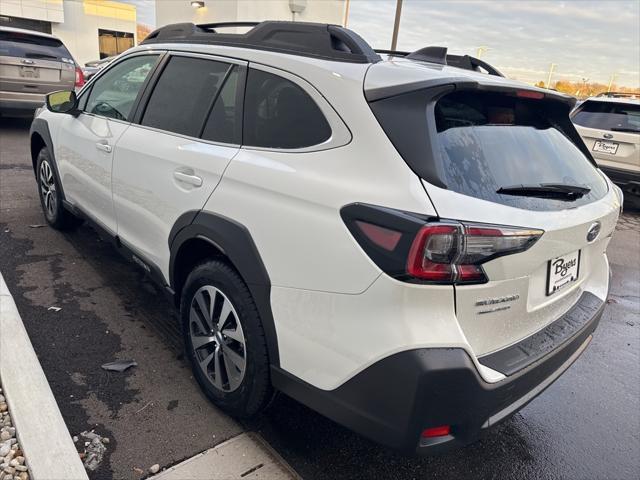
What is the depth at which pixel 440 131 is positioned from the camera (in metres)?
1.84

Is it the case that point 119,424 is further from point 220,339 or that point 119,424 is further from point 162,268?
point 162,268

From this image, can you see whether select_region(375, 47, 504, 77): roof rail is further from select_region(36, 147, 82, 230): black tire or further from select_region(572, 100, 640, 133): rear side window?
select_region(572, 100, 640, 133): rear side window

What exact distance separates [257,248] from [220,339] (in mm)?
624

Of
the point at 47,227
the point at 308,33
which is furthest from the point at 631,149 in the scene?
the point at 47,227

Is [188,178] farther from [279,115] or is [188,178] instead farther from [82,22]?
[82,22]

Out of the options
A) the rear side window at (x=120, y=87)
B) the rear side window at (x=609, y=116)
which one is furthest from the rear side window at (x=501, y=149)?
the rear side window at (x=609, y=116)

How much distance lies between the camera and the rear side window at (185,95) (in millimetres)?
2629

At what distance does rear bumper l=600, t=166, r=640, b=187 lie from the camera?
7.46 meters

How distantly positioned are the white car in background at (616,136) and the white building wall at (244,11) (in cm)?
1196

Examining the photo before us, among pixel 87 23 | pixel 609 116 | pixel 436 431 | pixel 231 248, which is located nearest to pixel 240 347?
pixel 231 248

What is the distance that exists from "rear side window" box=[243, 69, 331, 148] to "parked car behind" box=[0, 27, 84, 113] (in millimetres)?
8040

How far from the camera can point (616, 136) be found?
7.59 metres

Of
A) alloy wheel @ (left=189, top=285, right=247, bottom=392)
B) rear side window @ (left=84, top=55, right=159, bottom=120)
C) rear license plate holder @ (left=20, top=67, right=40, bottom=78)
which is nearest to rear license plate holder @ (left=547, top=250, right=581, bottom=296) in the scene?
alloy wheel @ (left=189, top=285, right=247, bottom=392)

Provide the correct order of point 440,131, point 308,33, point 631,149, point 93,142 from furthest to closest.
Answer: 1. point 631,149
2. point 93,142
3. point 308,33
4. point 440,131
